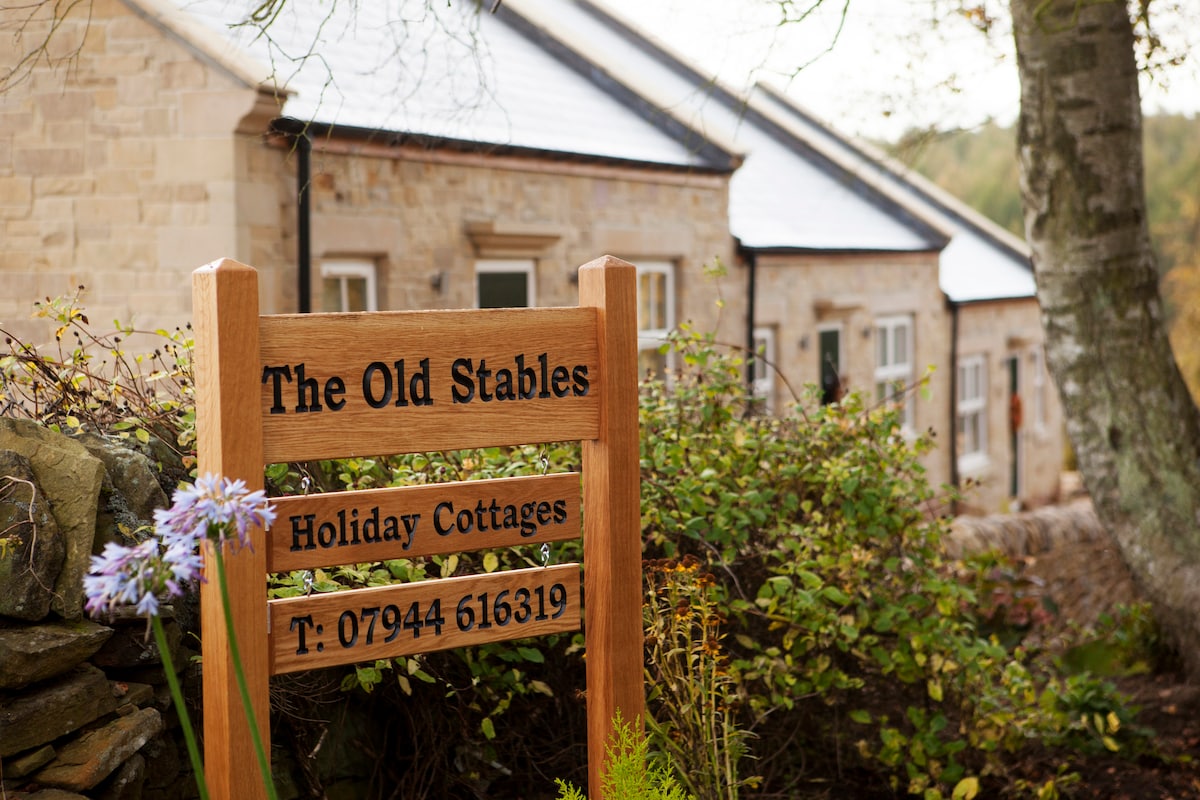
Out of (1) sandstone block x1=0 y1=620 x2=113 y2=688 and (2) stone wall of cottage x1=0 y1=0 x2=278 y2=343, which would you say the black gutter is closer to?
(2) stone wall of cottage x1=0 y1=0 x2=278 y2=343

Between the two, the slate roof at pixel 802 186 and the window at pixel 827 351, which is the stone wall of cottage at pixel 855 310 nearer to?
the window at pixel 827 351

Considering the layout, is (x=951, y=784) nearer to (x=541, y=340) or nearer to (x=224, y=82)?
(x=541, y=340)

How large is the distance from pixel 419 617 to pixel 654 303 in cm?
968

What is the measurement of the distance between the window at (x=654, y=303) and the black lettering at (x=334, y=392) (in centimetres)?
908

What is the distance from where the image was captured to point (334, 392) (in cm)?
315

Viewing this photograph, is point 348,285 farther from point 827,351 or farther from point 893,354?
point 893,354

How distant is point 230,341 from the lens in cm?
297

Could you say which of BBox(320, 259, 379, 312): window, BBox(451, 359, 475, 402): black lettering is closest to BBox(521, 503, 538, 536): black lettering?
BBox(451, 359, 475, 402): black lettering

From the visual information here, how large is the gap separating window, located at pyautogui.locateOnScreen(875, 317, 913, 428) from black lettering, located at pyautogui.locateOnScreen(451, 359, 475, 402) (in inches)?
542

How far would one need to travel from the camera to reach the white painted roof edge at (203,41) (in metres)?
8.23

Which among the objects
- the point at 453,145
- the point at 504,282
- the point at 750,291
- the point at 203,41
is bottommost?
the point at 504,282

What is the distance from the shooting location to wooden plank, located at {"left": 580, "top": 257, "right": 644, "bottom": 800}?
3592 mm

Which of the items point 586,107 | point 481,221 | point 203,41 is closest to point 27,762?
point 203,41

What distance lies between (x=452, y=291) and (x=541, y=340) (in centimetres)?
682
